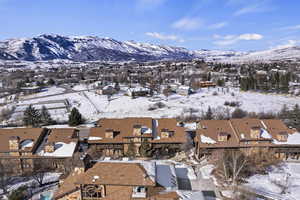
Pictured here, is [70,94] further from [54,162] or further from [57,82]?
[54,162]

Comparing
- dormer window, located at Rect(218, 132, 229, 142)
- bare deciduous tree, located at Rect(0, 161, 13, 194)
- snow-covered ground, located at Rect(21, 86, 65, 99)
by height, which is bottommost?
bare deciduous tree, located at Rect(0, 161, 13, 194)

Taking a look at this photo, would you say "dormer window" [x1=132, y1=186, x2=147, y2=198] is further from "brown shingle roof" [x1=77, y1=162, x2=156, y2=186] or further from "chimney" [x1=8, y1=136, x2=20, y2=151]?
"chimney" [x1=8, y1=136, x2=20, y2=151]

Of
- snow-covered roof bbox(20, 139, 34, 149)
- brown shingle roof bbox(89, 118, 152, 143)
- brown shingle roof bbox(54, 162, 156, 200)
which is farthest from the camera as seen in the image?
brown shingle roof bbox(89, 118, 152, 143)

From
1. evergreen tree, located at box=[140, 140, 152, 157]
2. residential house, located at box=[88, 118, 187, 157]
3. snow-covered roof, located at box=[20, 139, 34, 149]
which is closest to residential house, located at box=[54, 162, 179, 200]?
evergreen tree, located at box=[140, 140, 152, 157]

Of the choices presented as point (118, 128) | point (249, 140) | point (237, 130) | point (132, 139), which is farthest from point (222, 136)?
point (118, 128)

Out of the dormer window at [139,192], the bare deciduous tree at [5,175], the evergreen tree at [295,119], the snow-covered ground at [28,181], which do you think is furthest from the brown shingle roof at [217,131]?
the bare deciduous tree at [5,175]

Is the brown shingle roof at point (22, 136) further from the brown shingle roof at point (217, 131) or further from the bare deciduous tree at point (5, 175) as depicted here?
the brown shingle roof at point (217, 131)

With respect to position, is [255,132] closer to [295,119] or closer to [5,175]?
[295,119]

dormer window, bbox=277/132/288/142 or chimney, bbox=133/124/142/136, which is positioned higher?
chimney, bbox=133/124/142/136

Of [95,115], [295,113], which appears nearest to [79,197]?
[95,115]
